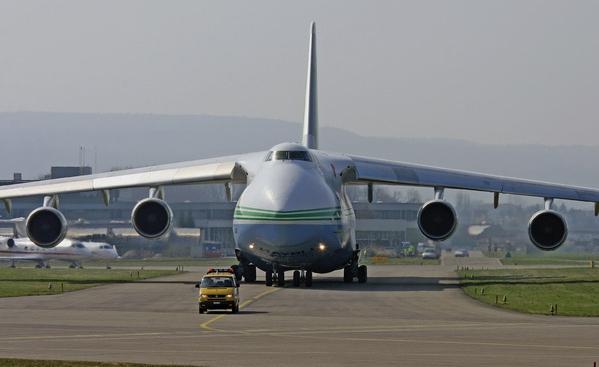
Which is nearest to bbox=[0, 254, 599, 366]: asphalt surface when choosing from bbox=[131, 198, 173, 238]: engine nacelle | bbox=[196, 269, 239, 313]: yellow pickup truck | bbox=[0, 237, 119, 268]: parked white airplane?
bbox=[196, 269, 239, 313]: yellow pickup truck

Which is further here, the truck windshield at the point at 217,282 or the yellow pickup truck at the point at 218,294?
the truck windshield at the point at 217,282

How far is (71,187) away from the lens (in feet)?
164

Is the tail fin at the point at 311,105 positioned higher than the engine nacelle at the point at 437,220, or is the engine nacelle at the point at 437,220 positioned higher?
the tail fin at the point at 311,105

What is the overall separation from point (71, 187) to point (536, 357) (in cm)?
3057

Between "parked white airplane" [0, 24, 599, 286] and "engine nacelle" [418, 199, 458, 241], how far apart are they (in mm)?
38

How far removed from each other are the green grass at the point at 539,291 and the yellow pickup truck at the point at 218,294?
27.0 ft

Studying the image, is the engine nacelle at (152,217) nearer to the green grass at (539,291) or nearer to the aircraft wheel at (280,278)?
the aircraft wheel at (280,278)

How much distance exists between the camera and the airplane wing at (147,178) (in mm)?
49000

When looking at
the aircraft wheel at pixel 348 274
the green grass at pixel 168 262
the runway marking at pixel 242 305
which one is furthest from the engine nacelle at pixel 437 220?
the green grass at pixel 168 262

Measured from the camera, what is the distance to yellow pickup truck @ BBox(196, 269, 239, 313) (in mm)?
33500

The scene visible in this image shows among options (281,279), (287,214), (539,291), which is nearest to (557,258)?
(539,291)

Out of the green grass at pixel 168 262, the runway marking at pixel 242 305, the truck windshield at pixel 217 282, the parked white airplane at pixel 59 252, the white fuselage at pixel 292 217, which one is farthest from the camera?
the parked white airplane at pixel 59 252

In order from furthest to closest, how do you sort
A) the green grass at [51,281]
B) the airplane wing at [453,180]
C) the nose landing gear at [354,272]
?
the airplane wing at [453,180]
the nose landing gear at [354,272]
the green grass at [51,281]

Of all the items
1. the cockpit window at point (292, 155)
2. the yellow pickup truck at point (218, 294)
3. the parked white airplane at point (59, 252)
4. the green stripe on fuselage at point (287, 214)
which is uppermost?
the cockpit window at point (292, 155)
